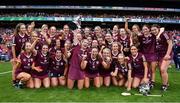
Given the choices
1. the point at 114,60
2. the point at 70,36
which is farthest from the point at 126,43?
the point at 70,36

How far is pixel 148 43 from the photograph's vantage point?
10250mm

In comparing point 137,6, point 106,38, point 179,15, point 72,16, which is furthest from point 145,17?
point 106,38

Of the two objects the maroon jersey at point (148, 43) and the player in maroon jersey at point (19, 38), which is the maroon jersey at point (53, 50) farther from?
the maroon jersey at point (148, 43)

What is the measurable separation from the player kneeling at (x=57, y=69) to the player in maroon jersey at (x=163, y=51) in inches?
108

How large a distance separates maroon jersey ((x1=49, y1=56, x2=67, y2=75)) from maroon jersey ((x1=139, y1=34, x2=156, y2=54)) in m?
2.35

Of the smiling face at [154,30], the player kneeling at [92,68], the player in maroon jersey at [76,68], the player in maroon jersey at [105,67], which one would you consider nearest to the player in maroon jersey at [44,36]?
the player in maroon jersey at [76,68]

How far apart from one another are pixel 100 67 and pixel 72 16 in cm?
A: 3134

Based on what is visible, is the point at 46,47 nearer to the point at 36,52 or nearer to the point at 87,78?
the point at 36,52

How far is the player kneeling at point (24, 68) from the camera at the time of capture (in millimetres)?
9992

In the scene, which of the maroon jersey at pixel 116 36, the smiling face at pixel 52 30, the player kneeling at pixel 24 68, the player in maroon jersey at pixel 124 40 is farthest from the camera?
the maroon jersey at pixel 116 36

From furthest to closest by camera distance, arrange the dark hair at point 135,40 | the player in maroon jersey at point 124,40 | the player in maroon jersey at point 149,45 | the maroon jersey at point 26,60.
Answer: the player in maroon jersey at point 124,40 < the dark hair at point 135,40 < the player in maroon jersey at point 149,45 < the maroon jersey at point 26,60

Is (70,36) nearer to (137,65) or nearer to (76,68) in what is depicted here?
(76,68)

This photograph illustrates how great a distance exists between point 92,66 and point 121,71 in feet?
2.82

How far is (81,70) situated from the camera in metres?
10.1
